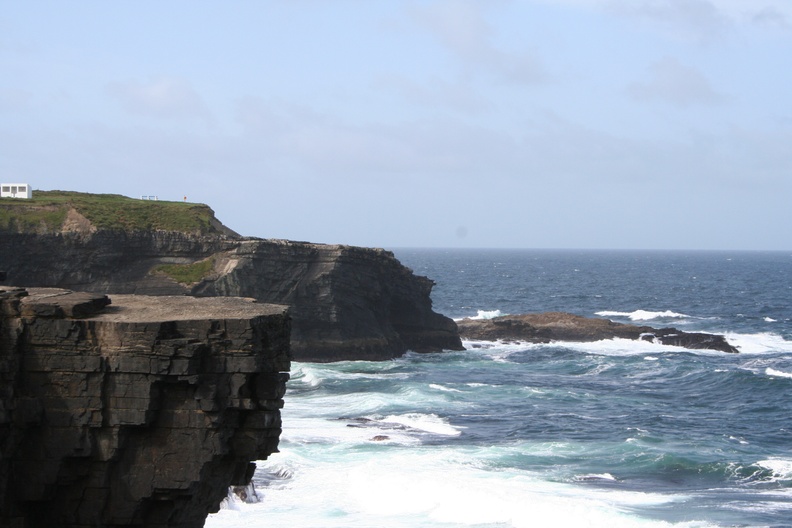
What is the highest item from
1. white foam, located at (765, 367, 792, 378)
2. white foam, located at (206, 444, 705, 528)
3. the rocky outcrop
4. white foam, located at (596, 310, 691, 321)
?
the rocky outcrop

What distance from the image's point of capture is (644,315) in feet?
339

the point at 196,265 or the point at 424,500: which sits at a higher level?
the point at 196,265

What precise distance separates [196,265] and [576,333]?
109ft

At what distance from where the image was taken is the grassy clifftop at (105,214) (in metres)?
59.4

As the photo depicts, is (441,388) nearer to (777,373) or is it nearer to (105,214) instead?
(777,373)

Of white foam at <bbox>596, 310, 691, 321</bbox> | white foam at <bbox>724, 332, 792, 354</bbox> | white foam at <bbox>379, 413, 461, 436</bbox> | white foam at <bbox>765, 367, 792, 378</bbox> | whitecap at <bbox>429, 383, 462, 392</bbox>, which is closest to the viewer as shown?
white foam at <bbox>379, 413, 461, 436</bbox>

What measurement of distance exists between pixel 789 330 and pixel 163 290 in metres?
58.2

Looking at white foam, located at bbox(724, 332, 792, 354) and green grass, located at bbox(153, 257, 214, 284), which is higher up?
green grass, located at bbox(153, 257, 214, 284)

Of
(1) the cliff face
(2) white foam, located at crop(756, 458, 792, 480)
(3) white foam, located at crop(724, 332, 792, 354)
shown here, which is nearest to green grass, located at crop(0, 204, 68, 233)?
(1) the cliff face

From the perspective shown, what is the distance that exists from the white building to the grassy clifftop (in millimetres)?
754

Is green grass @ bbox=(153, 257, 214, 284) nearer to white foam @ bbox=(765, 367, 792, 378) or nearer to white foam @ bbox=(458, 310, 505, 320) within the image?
white foam @ bbox=(765, 367, 792, 378)

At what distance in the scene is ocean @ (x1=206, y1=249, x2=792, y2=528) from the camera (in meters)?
29.8

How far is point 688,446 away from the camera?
132 ft

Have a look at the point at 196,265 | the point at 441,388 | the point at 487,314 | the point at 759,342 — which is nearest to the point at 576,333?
the point at 759,342
